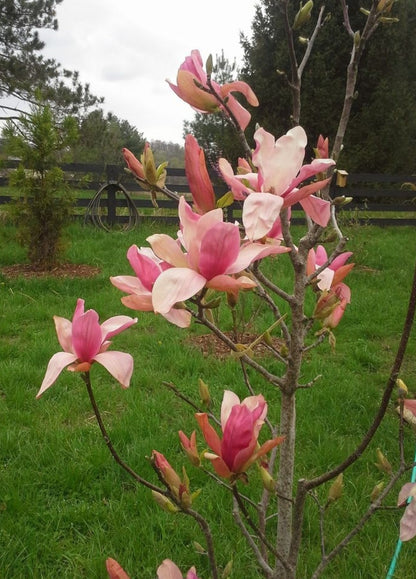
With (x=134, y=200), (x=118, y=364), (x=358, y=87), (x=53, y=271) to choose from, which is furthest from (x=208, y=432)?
(x=358, y=87)

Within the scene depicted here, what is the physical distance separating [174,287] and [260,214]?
0.38 feet

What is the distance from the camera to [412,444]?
8.30ft

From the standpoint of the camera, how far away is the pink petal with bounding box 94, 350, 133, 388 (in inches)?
25.6

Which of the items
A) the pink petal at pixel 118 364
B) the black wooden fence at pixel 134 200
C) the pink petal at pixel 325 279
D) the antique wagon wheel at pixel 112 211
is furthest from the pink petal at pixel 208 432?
the antique wagon wheel at pixel 112 211

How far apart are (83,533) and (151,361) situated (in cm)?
151

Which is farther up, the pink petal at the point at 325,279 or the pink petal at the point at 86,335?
the pink petal at the point at 325,279

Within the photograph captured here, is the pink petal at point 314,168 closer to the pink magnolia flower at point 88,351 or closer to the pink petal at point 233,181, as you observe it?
the pink petal at point 233,181

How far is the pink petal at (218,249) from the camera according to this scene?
1.77ft

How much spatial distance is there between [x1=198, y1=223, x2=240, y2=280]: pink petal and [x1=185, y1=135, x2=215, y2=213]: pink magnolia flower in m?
0.11

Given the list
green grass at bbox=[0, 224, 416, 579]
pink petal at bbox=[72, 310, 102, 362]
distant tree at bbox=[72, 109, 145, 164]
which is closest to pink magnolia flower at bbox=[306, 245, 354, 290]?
pink petal at bbox=[72, 310, 102, 362]

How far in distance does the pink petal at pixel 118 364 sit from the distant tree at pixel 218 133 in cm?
638

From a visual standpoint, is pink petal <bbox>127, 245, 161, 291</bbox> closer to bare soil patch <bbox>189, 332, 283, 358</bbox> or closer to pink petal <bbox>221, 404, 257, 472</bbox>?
pink petal <bbox>221, 404, 257, 472</bbox>

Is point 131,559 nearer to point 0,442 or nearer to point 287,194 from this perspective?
point 0,442

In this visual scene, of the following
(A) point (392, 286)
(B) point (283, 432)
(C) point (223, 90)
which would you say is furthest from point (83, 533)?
(A) point (392, 286)
